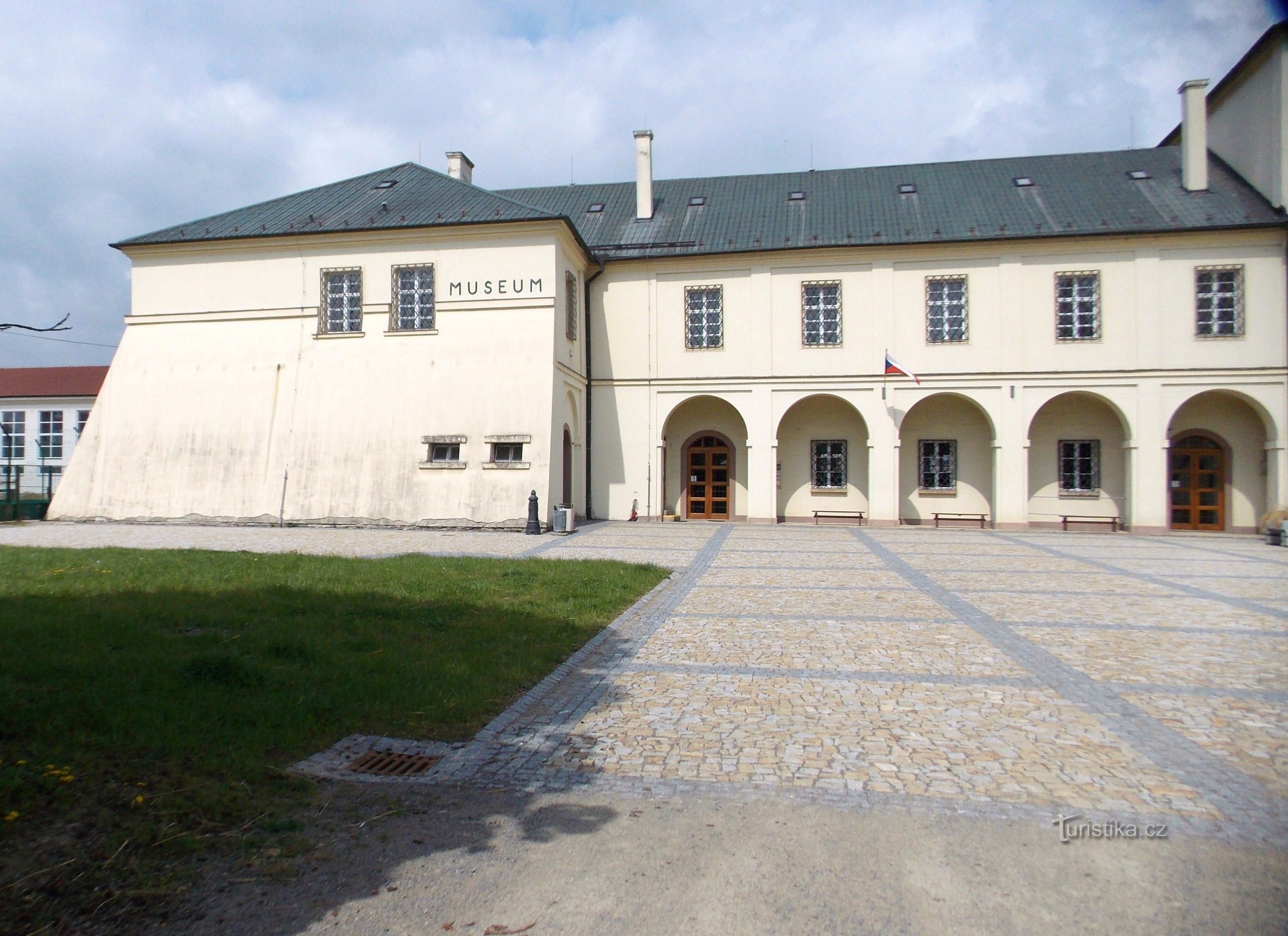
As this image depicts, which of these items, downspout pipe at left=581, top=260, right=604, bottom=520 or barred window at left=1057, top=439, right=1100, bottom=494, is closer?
barred window at left=1057, top=439, right=1100, bottom=494

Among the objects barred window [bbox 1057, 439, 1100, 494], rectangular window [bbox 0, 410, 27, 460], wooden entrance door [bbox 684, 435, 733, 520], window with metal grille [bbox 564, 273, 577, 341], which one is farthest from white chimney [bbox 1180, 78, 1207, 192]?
rectangular window [bbox 0, 410, 27, 460]

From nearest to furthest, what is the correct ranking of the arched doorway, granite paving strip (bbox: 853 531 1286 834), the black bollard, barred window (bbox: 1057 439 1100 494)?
granite paving strip (bbox: 853 531 1286 834) → the black bollard → the arched doorway → barred window (bbox: 1057 439 1100 494)

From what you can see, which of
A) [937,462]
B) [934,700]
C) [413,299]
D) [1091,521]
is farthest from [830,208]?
[934,700]

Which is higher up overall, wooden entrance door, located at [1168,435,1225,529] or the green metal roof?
the green metal roof

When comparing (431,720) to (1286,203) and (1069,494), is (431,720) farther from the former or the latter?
(1286,203)

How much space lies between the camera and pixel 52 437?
39.2 m

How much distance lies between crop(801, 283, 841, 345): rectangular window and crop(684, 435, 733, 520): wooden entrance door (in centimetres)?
399

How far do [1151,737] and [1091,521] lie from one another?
19.6 m

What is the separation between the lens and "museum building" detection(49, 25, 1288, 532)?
2097 centimetres

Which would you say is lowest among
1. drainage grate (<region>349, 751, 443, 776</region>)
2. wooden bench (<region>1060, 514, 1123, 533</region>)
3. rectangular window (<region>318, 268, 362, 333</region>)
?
drainage grate (<region>349, 751, 443, 776</region>)

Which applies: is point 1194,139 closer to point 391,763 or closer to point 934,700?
point 934,700

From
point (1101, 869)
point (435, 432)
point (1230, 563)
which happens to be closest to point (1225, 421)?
point (1230, 563)
